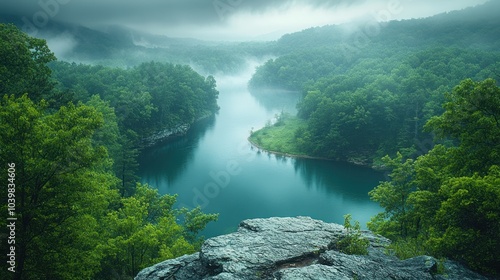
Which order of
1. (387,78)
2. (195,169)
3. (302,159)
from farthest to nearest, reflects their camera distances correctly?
(387,78)
(302,159)
(195,169)

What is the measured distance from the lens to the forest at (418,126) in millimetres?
13398

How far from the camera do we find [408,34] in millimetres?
164250

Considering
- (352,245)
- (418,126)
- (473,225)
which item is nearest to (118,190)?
(352,245)

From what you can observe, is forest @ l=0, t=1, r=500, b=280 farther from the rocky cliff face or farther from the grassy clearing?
the grassy clearing

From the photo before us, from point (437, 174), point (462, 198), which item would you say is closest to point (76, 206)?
point (462, 198)

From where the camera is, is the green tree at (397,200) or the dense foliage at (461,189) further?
the green tree at (397,200)

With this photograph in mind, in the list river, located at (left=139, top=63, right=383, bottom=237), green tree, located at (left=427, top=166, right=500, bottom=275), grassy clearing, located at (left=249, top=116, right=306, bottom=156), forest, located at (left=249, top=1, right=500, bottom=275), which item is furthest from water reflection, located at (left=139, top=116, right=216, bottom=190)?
green tree, located at (left=427, top=166, right=500, bottom=275)

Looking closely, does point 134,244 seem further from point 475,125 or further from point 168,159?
point 168,159

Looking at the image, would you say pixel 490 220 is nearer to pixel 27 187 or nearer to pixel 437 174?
pixel 437 174

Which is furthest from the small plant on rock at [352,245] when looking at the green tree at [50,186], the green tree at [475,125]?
the green tree at [50,186]

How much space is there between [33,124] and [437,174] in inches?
858

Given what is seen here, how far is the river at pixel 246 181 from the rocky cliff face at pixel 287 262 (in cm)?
2342

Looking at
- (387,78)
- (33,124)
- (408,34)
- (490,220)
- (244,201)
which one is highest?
(408,34)

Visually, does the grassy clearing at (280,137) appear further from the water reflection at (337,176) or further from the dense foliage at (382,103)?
the water reflection at (337,176)
